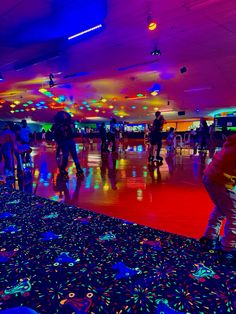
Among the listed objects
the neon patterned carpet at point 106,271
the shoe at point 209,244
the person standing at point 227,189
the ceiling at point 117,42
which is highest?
the ceiling at point 117,42

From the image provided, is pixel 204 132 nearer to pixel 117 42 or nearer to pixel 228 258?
pixel 117 42

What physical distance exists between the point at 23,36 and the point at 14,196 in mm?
3973

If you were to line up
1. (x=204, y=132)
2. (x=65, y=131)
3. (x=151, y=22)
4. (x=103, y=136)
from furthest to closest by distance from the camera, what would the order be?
1. (x=204, y=132)
2. (x=103, y=136)
3. (x=65, y=131)
4. (x=151, y=22)

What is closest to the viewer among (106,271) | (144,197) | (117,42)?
(106,271)

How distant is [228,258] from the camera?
1566 mm

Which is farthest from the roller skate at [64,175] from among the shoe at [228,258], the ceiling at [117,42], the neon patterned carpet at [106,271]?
the shoe at [228,258]

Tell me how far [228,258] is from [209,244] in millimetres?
167

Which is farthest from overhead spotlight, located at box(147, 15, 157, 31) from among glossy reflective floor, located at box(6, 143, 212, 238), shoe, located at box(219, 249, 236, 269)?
shoe, located at box(219, 249, 236, 269)

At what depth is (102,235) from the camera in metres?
1.98

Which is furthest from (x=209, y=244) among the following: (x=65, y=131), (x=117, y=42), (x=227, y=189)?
(x=117, y=42)

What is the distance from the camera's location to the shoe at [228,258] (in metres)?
1.54

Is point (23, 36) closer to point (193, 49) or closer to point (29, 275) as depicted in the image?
point (193, 49)

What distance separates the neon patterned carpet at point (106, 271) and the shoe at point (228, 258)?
5 centimetres

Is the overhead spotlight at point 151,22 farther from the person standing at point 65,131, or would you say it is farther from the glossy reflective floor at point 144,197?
the glossy reflective floor at point 144,197
